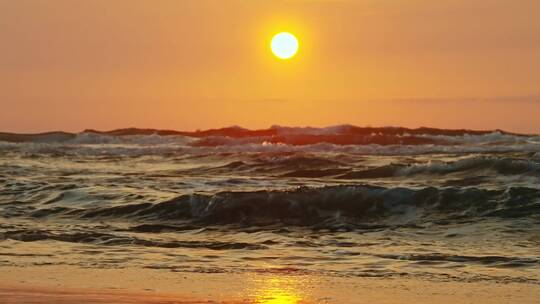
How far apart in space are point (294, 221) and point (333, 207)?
32.6 inches

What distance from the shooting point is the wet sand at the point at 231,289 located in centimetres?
643

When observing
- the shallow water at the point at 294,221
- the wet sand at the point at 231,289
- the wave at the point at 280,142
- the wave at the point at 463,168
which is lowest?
the wet sand at the point at 231,289

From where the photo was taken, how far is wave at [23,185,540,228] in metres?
11.9

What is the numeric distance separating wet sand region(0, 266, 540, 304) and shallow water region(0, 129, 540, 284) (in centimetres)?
35

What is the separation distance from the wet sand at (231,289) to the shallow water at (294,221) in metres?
0.35

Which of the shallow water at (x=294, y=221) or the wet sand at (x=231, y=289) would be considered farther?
the shallow water at (x=294, y=221)

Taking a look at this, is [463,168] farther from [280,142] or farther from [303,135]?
[303,135]

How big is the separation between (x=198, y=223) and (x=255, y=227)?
0.86m

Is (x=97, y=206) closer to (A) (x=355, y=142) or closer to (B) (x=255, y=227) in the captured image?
(B) (x=255, y=227)

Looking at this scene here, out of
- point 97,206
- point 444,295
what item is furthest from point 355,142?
point 444,295

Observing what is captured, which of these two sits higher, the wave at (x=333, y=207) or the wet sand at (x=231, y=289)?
the wave at (x=333, y=207)

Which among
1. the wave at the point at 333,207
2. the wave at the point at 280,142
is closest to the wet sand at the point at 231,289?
the wave at the point at 333,207

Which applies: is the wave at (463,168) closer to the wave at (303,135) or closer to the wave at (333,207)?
the wave at (333,207)

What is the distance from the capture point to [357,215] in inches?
481
